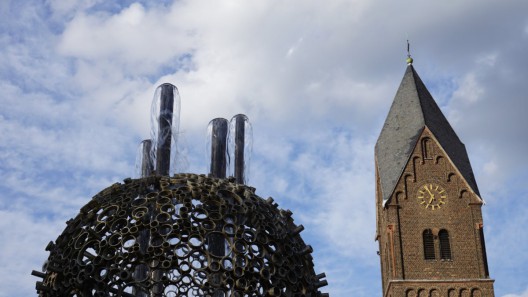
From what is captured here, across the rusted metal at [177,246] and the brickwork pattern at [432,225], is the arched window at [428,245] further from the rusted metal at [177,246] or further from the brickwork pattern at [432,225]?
the rusted metal at [177,246]

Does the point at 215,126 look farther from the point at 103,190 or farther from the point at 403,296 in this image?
the point at 403,296

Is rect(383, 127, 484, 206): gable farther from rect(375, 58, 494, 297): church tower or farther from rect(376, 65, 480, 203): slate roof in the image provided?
rect(376, 65, 480, 203): slate roof

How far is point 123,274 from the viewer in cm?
804

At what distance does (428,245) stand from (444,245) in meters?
0.72

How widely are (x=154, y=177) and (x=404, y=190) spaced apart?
98.1 feet

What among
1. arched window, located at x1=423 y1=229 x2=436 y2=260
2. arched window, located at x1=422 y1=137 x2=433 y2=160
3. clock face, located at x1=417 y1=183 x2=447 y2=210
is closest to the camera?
arched window, located at x1=423 y1=229 x2=436 y2=260

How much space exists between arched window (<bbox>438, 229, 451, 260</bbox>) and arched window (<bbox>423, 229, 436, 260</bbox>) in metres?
0.39

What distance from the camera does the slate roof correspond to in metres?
38.3

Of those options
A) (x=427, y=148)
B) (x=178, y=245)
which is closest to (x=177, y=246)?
(x=178, y=245)

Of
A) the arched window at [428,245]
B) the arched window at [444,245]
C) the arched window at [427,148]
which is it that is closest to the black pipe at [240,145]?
the arched window at [428,245]

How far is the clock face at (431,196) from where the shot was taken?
124 feet

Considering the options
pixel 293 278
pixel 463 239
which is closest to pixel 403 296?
pixel 463 239

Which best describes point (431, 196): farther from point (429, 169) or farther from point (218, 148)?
point (218, 148)

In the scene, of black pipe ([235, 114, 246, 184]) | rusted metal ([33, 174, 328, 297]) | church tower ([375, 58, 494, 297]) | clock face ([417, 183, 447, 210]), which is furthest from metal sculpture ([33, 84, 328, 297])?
clock face ([417, 183, 447, 210])
